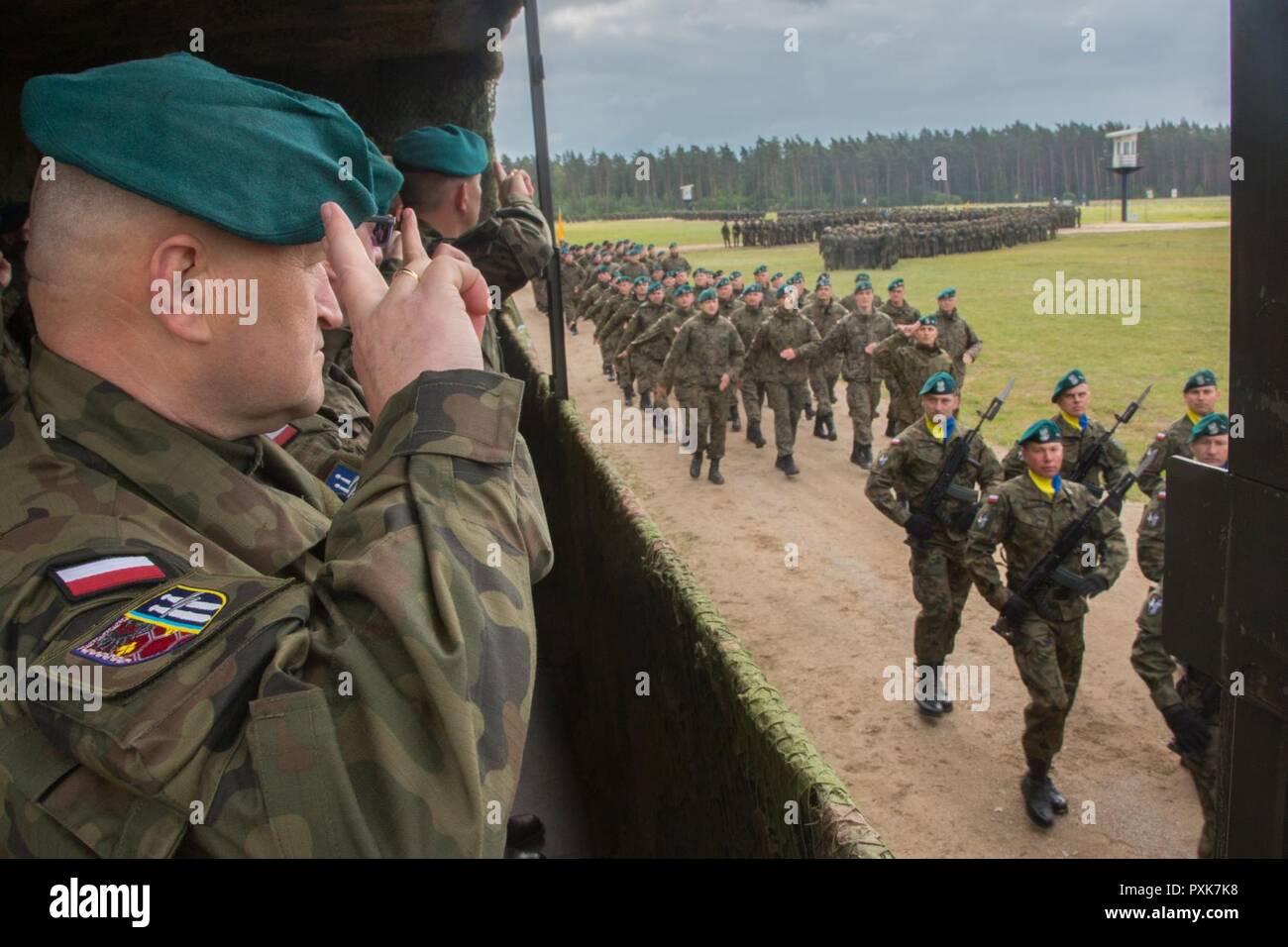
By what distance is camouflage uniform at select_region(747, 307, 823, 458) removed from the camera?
42.4 feet

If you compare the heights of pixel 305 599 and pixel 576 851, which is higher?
pixel 305 599

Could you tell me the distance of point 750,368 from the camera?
1359 centimetres

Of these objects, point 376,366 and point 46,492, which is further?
point 376,366

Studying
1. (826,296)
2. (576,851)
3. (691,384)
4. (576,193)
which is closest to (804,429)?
(826,296)

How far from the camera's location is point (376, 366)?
1258mm

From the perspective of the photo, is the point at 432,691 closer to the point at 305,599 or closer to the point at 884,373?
the point at 305,599

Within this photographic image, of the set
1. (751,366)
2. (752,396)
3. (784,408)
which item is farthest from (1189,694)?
(752,396)

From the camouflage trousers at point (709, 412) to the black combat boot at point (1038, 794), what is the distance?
23.1ft

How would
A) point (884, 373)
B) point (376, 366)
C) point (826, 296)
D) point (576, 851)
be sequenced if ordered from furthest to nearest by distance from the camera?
point (826, 296) < point (884, 373) < point (576, 851) < point (376, 366)

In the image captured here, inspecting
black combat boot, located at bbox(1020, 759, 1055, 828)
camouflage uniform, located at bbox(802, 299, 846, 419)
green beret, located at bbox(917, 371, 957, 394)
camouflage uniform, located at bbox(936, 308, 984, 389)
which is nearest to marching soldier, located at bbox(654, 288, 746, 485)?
camouflage uniform, located at bbox(802, 299, 846, 419)

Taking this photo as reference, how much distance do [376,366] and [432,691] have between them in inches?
16.6

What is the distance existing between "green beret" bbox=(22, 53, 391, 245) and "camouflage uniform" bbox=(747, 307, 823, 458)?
1170 centimetres

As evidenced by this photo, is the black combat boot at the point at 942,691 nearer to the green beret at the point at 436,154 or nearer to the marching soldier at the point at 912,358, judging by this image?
the green beret at the point at 436,154

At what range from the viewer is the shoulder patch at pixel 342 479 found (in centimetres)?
187
